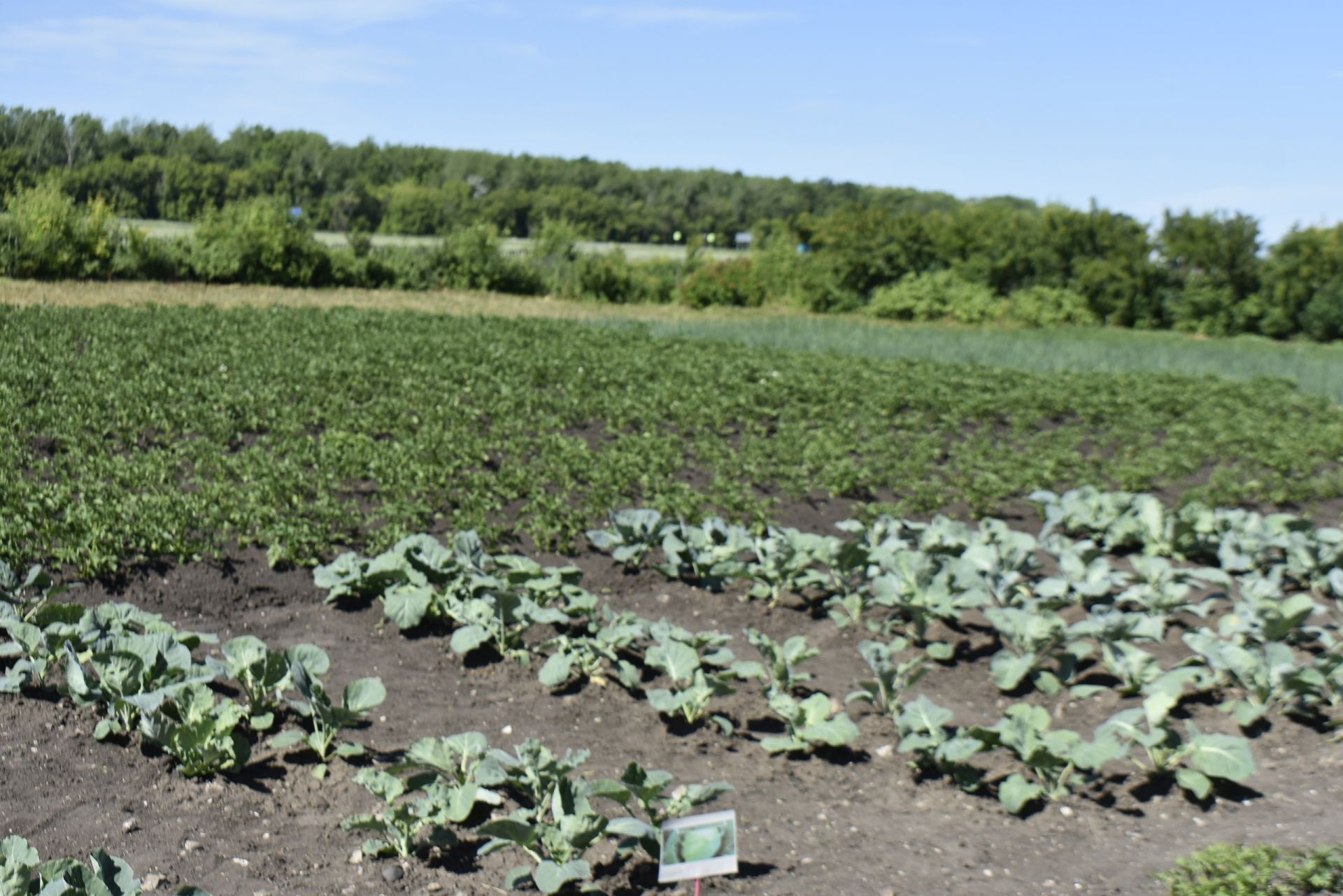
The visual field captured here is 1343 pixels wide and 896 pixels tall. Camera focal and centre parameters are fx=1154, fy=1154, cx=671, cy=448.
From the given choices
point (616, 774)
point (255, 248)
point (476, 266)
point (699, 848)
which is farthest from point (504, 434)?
point (476, 266)

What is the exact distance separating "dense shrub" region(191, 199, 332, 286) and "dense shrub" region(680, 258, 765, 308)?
23.5 feet

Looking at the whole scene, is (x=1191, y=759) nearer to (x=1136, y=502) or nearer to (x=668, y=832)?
(x=668, y=832)

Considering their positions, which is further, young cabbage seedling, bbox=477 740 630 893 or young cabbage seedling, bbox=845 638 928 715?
young cabbage seedling, bbox=845 638 928 715

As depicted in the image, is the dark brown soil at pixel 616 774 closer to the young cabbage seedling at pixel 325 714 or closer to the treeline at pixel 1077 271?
the young cabbage seedling at pixel 325 714

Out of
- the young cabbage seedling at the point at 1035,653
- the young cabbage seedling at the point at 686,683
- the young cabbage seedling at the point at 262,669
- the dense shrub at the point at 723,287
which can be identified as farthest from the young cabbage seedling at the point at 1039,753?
the dense shrub at the point at 723,287

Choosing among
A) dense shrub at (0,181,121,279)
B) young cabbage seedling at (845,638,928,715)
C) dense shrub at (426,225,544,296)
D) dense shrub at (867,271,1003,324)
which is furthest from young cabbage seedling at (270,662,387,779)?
dense shrub at (867,271,1003,324)

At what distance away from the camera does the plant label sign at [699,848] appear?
8.10 feet

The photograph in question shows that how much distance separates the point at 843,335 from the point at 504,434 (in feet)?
27.4

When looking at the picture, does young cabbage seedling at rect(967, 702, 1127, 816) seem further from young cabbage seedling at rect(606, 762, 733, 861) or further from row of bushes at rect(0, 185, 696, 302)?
row of bushes at rect(0, 185, 696, 302)

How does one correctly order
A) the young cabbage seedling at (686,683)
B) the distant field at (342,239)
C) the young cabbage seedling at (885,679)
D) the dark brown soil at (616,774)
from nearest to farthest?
the dark brown soil at (616,774), the young cabbage seedling at (686,683), the young cabbage seedling at (885,679), the distant field at (342,239)

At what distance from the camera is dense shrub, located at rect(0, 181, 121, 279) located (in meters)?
15.5

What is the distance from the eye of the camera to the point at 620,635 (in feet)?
13.6

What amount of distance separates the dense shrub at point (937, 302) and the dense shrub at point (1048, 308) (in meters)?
0.33

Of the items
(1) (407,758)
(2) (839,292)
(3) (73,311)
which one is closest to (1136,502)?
(1) (407,758)
